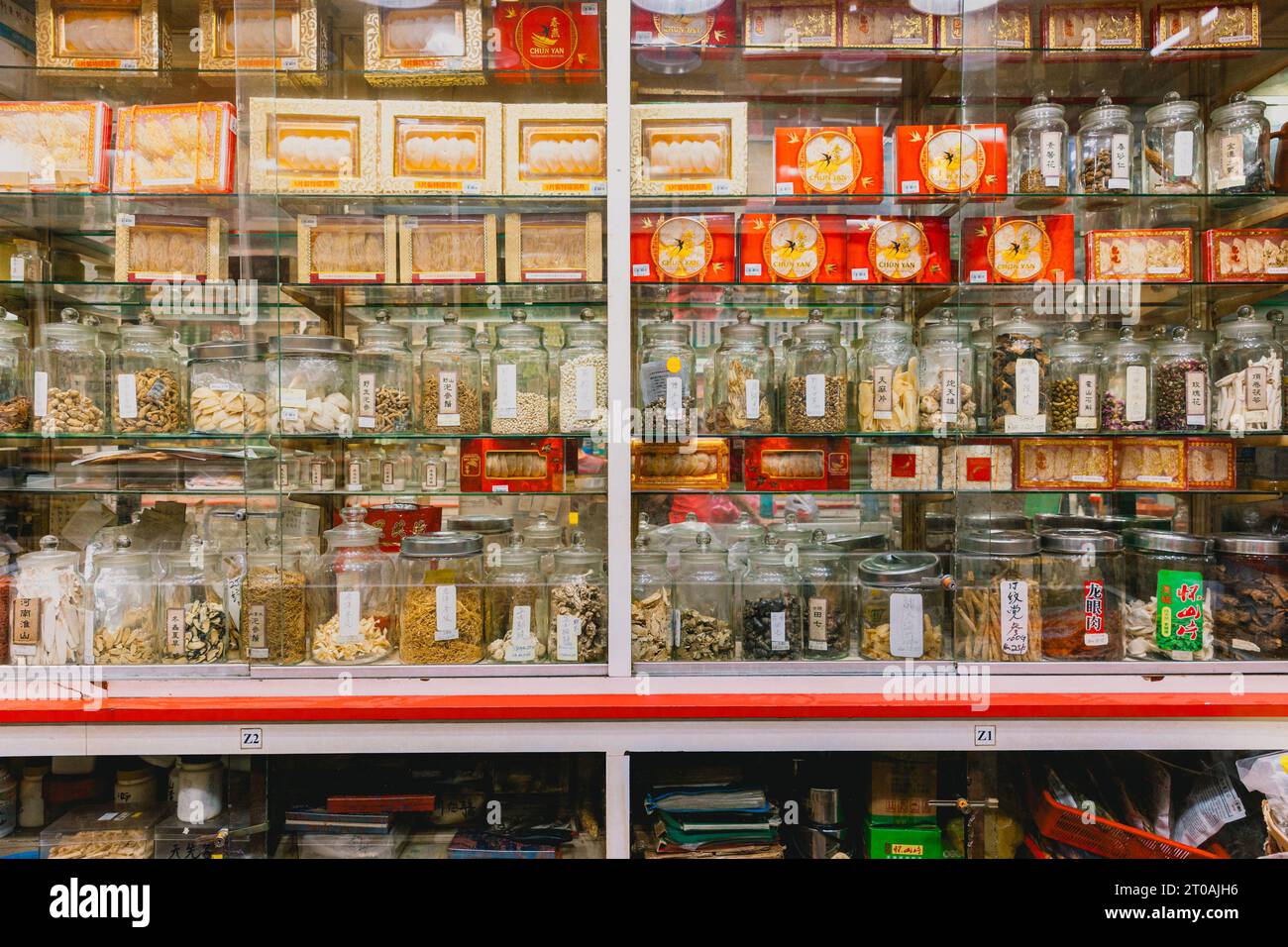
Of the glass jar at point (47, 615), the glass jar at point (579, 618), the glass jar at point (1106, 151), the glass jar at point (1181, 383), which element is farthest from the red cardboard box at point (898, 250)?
the glass jar at point (47, 615)

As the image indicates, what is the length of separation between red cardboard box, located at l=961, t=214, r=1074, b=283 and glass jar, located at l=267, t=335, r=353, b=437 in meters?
1.92

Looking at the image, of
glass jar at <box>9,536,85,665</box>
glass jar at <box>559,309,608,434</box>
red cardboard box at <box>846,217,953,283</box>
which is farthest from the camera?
red cardboard box at <box>846,217,953,283</box>

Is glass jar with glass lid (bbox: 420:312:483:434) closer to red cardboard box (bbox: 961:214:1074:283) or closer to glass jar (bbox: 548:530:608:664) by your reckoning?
glass jar (bbox: 548:530:608:664)

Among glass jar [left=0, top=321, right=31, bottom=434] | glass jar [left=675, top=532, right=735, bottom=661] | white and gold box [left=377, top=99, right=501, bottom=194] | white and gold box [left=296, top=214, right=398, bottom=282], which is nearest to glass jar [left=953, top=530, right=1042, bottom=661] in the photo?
glass jar [left=675, top=532, right=735, bottom=661]

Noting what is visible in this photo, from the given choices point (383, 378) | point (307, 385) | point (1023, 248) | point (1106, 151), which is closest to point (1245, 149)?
point (1106, 151)

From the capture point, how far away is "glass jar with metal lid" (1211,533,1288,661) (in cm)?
211

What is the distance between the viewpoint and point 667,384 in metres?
2.23

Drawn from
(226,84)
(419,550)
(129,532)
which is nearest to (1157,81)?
(419,550)

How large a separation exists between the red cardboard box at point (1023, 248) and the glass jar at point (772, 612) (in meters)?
1.07

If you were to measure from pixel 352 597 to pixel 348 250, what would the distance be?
1048 millimetres

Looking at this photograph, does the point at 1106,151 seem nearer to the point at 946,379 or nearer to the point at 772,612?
the point at 946,379

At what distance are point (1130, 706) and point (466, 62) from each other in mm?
2605

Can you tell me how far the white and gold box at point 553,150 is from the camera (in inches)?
86.6
